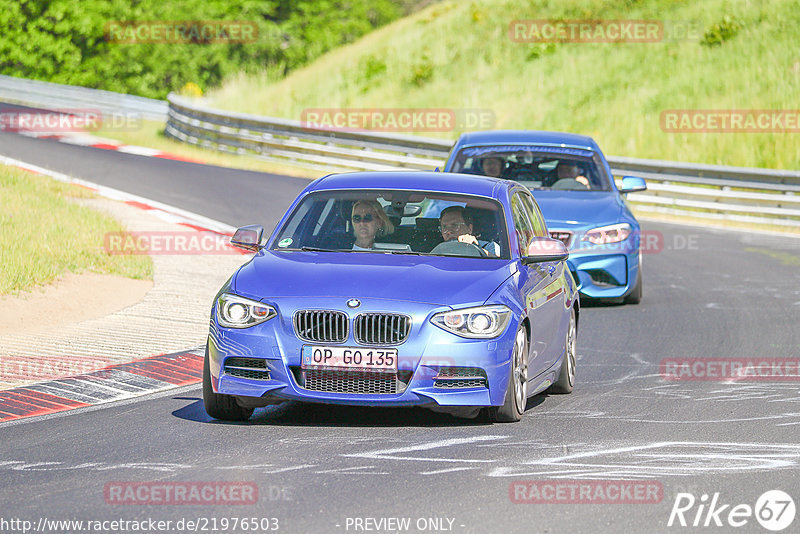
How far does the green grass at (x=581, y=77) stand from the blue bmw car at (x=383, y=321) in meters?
22.4

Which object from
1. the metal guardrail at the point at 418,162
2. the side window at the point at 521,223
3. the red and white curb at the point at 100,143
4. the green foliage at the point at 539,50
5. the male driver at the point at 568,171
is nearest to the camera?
the side window at the point at 521,223

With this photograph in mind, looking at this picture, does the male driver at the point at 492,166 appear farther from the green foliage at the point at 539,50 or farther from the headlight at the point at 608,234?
the green foliage at the point at 539,50

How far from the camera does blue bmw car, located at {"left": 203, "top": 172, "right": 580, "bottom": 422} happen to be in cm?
780

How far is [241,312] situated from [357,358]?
29.8 inches

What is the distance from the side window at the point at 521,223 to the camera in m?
9.23

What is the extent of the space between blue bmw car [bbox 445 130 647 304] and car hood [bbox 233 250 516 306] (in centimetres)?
521

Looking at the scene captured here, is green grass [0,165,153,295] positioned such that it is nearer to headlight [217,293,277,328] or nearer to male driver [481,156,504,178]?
male driver [481,156,504,178]

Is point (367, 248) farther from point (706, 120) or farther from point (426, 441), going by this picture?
point (706, 120)

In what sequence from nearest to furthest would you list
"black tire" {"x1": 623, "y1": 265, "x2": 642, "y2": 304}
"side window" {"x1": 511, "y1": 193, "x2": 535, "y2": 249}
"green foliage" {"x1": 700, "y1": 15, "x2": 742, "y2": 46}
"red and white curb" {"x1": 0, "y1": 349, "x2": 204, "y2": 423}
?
1. "red and white curb" {"x1": 0, "y1": 349, "x2": 204, "y2": 423}
2. "side window" {"x1": 511, "y1": 193, "x2": 535, "y2": 249}
3. "black tire" {"x1": 623, "y1": 265, "x2": 642, "y2": 304}
4. "green foliage" {"x1": 700, "y1": 15, "x2": 742, "y2": 46}

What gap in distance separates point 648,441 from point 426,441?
127 centimetres

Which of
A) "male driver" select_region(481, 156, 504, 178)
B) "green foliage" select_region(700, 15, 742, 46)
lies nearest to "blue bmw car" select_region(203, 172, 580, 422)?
"male driver" select_region(481, 156, 504, 178)

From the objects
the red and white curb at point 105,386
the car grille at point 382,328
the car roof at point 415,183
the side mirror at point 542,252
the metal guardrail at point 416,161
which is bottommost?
the metal guardrail at point 416,161

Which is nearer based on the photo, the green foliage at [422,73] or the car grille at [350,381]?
the car grille at [350,381]

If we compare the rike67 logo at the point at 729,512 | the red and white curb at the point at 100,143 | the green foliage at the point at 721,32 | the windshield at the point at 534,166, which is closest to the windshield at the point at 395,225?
the rike67 logo at the point at 729,512
